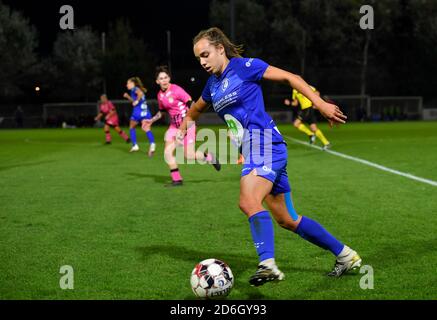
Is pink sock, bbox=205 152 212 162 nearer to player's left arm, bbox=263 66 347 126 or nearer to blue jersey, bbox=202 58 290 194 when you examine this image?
blue jersey, bbox=202 58 290 194

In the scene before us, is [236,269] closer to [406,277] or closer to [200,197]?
[406,277]

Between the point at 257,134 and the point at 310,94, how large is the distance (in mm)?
566

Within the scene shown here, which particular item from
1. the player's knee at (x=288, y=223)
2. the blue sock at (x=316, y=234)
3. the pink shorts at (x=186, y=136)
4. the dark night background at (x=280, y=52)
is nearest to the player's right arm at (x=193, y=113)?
the player's knee at (x=288, y=223)

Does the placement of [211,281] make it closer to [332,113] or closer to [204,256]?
[204,256]

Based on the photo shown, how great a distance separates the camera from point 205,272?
4.71 metres

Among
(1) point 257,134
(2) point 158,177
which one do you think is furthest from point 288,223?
(2) point 158,177

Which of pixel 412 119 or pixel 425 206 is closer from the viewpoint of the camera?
pixel 425 206

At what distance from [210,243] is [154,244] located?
1.99 ft

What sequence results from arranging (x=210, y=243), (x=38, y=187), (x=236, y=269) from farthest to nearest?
(x=38, y=187) → (x=210, y=243) → (x=236, y=269)

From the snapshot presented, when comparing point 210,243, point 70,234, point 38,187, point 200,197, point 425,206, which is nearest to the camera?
point 210,243

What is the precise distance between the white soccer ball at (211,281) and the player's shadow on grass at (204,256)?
12.9 inches

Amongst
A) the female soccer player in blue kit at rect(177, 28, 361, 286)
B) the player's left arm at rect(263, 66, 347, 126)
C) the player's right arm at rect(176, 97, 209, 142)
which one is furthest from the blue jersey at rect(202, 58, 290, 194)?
the player's right arm at rect(176, 97, 209, 142)

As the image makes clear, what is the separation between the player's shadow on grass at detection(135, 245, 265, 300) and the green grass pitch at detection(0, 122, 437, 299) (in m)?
0.01

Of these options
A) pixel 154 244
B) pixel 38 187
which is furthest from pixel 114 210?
pixel 38 187
